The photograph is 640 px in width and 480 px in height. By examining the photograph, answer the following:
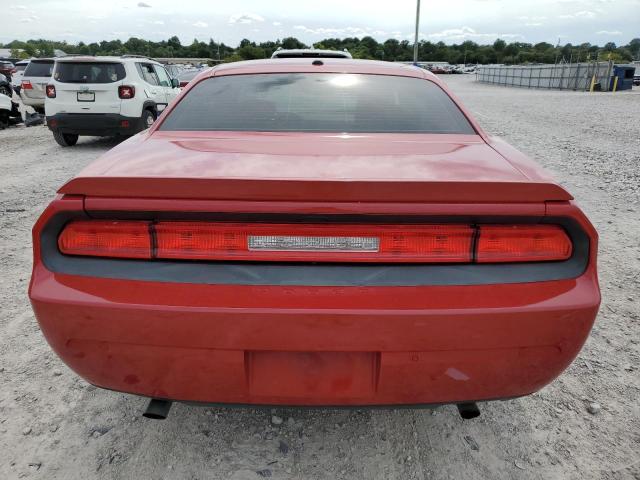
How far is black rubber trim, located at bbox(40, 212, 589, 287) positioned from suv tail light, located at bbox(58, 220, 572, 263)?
0.02 meters

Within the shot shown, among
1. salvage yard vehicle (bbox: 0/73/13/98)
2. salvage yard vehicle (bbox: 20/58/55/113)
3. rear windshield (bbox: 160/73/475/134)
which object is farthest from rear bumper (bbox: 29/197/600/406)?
salvage yard vehicle (bbox: 0/73/13/98)

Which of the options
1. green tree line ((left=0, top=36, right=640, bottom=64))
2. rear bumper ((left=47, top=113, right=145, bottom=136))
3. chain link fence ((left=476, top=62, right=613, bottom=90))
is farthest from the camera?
green tree line ((left=0, top=36, right=640, bottom=64))

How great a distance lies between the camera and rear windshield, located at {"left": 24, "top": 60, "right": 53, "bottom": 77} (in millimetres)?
15352

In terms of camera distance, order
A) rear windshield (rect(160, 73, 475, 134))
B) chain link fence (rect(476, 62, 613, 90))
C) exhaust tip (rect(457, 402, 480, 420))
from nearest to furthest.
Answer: exhaust tip (rect(457, 402, 480, 420)), rear windshield (rect(160, 73, 475, 134)), chain link fence (rect(476, 62, 613, 90))

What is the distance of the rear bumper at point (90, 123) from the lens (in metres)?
9.65

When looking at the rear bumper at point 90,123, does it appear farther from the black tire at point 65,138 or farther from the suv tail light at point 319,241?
the suv tail light at point 319,241

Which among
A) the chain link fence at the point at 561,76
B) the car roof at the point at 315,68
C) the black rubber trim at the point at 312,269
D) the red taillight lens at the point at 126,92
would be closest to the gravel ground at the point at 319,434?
the black rubber trim at the point at 312,269

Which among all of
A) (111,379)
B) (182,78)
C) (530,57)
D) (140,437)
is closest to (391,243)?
(111,379)

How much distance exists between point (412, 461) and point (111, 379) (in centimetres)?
127

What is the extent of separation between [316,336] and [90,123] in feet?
31.5

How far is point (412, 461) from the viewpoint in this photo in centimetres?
210

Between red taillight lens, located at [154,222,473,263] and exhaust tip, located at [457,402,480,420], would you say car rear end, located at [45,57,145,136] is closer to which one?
red taillight lens, located at [154,222,473,263]

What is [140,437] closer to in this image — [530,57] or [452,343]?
[452,343]

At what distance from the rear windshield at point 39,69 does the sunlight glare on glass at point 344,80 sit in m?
15.7
